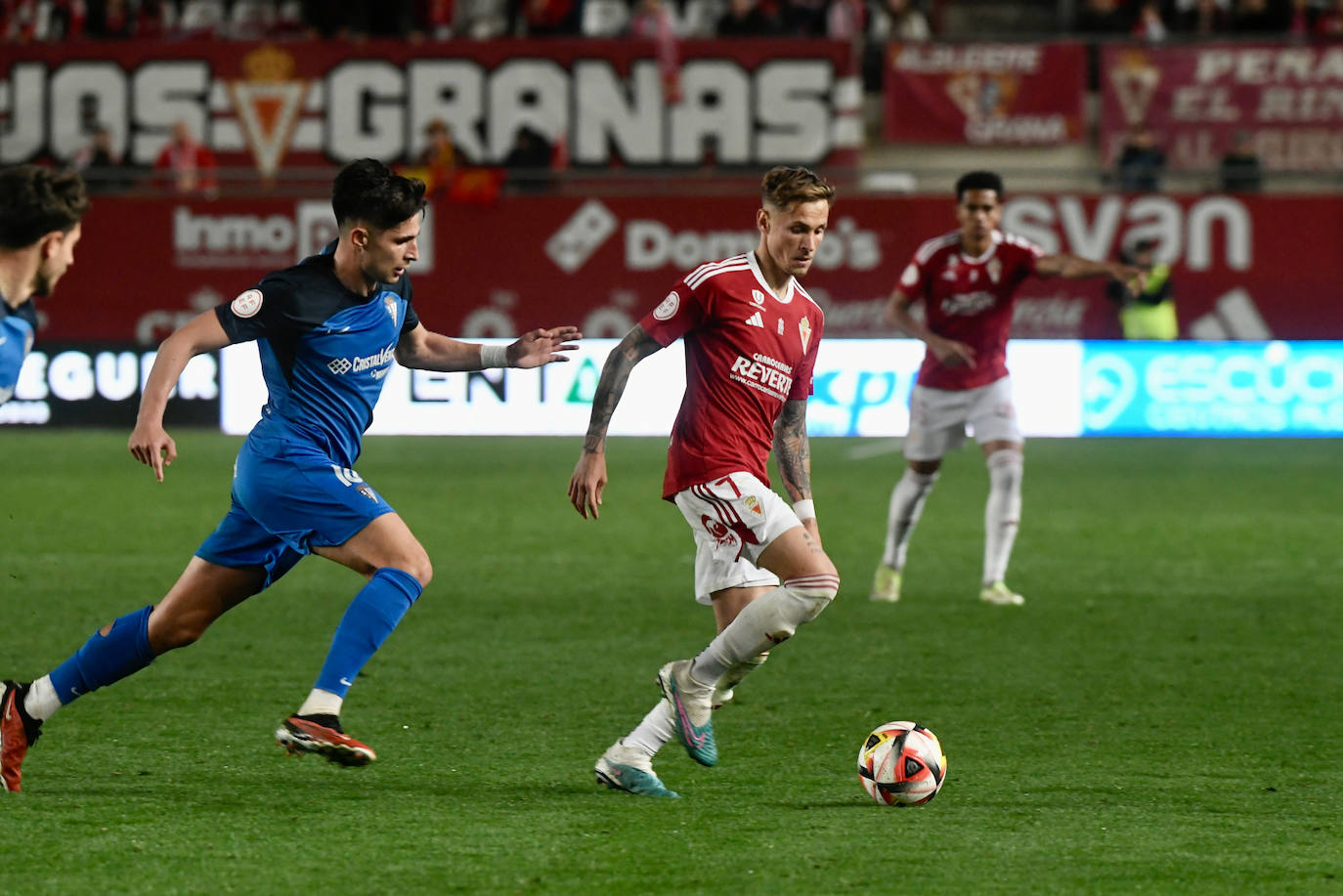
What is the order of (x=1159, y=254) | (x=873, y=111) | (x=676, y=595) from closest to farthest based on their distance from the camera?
(x=676, y=595) < (x=1159, y=254) < (x=873, y=111)

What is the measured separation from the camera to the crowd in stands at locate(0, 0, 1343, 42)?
850 inches

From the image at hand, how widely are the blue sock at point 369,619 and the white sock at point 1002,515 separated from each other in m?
4.81

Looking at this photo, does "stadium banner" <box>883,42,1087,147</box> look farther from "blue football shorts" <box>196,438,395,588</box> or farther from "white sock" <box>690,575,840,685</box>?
"blue football shorts" <box>196,438,395,588</box>

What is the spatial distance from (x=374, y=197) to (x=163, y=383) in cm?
75

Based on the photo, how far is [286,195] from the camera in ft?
68.1

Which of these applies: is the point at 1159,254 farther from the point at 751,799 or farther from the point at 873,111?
the point at 751,799

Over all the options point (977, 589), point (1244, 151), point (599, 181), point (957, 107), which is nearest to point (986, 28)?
point (957, 107)

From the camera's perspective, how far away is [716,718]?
6.57m

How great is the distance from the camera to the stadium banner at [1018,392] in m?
16.6

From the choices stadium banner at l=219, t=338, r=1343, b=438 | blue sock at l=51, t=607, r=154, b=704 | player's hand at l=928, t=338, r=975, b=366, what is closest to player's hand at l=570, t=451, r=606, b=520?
blue sock at l=51, t=607, r=154, b=704

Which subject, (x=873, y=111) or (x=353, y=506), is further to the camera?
(x=873, y=111)

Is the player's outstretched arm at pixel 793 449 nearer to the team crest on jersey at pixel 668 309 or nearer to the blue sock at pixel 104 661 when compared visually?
the team crest on jersey at pixel 668 309

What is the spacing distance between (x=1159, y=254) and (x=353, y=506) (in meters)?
16.6

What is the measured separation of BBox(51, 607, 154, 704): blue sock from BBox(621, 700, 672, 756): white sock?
1380mm
